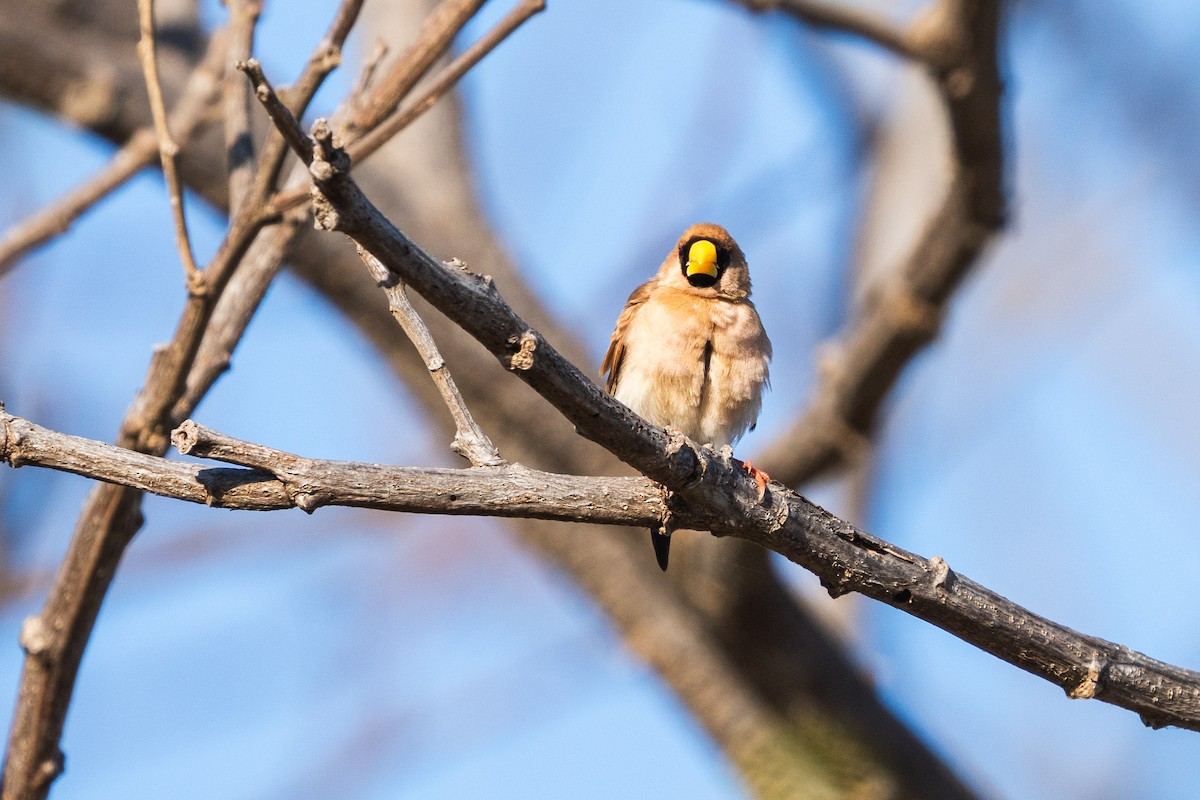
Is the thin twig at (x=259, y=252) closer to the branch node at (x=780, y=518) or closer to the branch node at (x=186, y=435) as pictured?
the branch node at (x=186, y=435)

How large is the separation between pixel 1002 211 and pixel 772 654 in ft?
9.39

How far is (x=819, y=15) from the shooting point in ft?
19.9

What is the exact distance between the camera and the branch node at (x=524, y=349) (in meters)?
2.65

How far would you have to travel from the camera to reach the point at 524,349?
266cm

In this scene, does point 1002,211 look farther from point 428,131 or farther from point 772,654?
point 428,131

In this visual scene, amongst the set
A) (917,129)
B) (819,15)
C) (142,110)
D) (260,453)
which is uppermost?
(917,129)

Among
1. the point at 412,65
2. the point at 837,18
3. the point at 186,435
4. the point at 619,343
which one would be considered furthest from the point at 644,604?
the point at 186,435

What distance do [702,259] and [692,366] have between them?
994 mm

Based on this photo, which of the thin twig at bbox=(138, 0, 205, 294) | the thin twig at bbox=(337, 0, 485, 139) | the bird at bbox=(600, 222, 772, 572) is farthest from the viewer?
the bird at bbox=(600, 222, 772, 572)

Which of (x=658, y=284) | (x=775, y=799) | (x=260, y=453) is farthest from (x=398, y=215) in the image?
(x=260, y=453)

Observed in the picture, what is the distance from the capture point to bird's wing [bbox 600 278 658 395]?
5.62 metres

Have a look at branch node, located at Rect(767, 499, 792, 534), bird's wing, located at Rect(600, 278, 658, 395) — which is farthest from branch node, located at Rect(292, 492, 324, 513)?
bird's wing, located at Rect(600, 278, 658, 395)

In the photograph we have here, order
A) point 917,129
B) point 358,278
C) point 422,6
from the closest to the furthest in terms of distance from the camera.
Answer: point 358,278, point 422,6, point 917,129

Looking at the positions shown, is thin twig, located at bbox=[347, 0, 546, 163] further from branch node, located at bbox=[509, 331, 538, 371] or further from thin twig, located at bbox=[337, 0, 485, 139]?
branch node, located at bbox=[509, 331, 538, 371]
